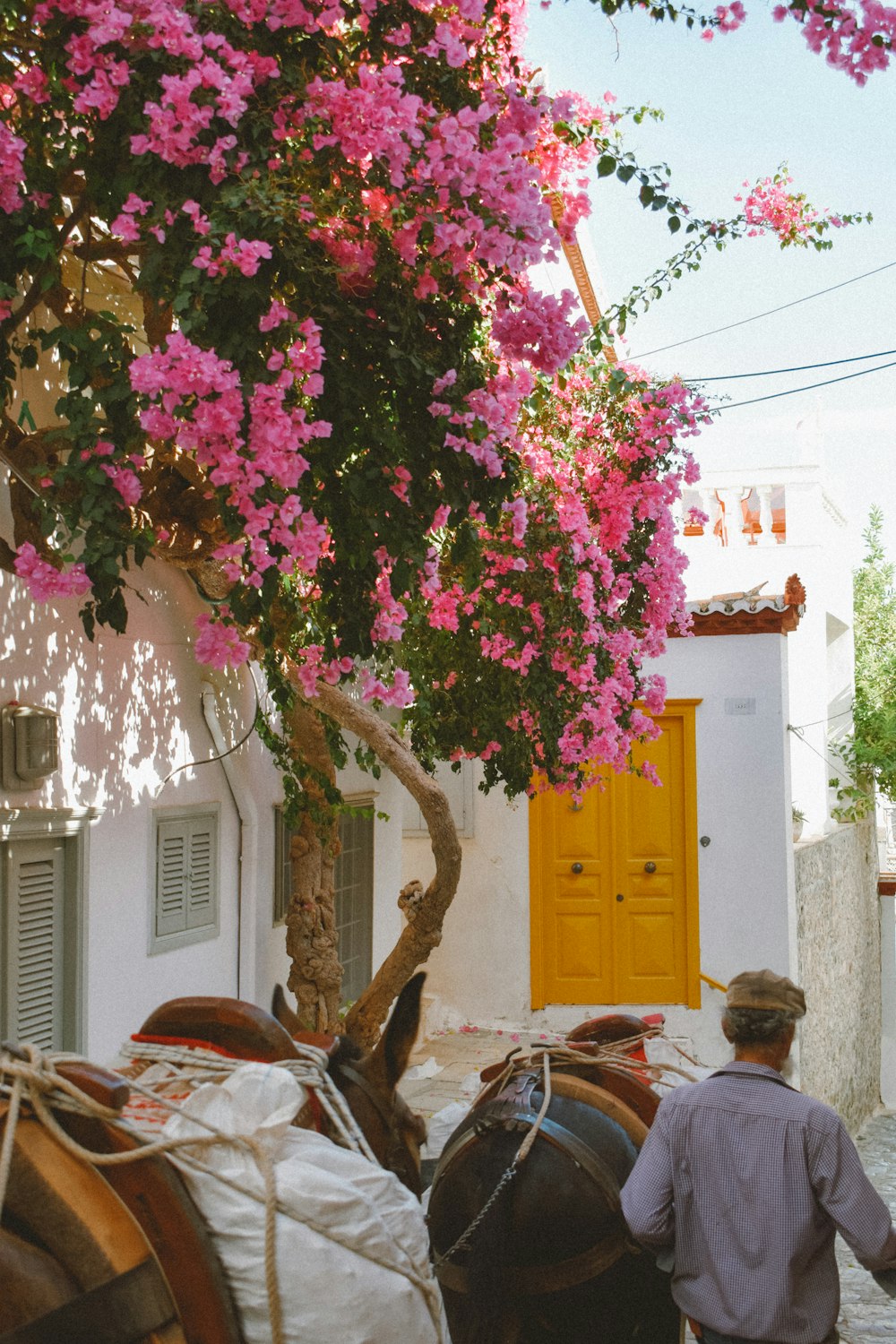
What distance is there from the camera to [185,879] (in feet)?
20.7

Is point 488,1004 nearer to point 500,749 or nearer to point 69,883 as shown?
point 500,749

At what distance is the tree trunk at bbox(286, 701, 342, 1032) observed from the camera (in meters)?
6.82

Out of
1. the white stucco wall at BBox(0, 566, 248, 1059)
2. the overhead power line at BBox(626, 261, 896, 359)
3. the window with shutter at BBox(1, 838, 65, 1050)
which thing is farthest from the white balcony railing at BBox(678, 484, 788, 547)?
the window with shutter at BBox(1, 838, 65, 1050)

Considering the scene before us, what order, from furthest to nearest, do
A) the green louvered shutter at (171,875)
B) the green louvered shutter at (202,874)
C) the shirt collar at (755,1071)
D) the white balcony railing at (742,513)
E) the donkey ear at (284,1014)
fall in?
the white balcony railing at (742,513)
the green louvered shutter at (202,874)
the green louvered shutter at (171,875)
the donkey ear at (284,1014)
the shirt collar at (755,1071)

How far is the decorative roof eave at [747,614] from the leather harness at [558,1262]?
25.2ft

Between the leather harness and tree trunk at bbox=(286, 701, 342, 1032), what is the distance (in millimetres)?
3107

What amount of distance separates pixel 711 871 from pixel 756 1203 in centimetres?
811

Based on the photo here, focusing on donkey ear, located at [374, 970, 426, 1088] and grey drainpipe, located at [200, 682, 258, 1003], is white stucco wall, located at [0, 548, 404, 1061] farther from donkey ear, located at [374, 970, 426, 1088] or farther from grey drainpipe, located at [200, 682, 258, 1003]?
donkey ear, located at [374, 970, 426, 1088]

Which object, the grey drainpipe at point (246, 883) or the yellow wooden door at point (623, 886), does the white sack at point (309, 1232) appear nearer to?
the grey drainpipe at point (246, 883)

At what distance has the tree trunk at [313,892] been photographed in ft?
22.4

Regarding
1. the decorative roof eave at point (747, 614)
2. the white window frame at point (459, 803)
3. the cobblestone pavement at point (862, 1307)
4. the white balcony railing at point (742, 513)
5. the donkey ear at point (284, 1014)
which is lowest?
Result: the cobblestone pavement at point (862, 1307)

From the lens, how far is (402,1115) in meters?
3.55

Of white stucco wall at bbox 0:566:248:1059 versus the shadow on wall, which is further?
white stucco wall at bbox 0:566:248:1059

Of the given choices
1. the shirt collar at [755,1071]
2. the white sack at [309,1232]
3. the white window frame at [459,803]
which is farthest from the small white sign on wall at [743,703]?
the white sack at [309,1232]
